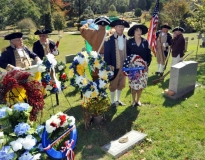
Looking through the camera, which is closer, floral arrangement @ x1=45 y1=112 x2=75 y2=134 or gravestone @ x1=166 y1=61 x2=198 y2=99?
floral arrangement @ x1=45 y1=112 x2=75 y2=134

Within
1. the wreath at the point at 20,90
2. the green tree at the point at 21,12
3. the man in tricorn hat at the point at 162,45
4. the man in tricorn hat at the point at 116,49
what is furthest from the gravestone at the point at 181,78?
the green tree at the point at 21,12

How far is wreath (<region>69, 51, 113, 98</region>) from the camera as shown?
5.61m

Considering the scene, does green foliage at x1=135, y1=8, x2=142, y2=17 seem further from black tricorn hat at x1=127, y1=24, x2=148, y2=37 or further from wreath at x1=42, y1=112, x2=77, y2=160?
wreath at x1=42, y1=112, x2=77, y2=160

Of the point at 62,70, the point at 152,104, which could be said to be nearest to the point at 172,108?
the point at 152,104

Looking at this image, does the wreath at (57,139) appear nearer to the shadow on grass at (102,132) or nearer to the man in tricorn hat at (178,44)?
the shadow on grass at (102,132)

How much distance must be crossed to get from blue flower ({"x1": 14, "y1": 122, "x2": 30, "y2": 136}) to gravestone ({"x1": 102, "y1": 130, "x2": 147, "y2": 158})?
1938 mm

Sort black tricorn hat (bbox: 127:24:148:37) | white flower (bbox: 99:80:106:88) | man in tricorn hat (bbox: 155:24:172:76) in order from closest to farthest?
white flower (bbox: 99:80:106:88), black tricorn hat (bbox: 127:24:148:37), man in tricorn hat (bbox: 155:24:172:76)

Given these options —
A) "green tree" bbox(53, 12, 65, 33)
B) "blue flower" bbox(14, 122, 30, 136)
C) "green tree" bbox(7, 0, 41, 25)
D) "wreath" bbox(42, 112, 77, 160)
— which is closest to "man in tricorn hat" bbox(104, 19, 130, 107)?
"wreath" bbox(42, 112, 77, 160)

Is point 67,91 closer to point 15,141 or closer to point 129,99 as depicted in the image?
point 129,99

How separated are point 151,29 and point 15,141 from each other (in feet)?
24.6

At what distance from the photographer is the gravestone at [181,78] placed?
711 cm

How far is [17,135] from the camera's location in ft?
11.9

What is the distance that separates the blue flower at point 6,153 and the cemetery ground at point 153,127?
1.73 meters

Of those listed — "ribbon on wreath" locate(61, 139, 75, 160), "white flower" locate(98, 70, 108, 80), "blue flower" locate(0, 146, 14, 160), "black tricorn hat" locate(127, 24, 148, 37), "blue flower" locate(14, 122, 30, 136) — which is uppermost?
"black tricorn hat" locate(127, 24, 148, 37)
